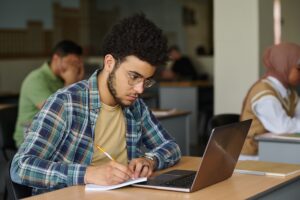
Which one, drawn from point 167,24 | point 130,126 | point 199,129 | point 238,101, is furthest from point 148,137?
point 167,24

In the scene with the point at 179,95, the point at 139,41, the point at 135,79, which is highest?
the point at 139,41

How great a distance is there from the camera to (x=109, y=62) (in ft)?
8.02

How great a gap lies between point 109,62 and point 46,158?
44cm

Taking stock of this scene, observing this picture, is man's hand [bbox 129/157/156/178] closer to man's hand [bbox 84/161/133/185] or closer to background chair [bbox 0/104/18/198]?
man's hand [bbox 84/161/133/185]

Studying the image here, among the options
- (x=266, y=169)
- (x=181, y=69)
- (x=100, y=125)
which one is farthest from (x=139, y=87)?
(x=181, y=69)

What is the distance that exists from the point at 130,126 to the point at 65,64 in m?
2.33

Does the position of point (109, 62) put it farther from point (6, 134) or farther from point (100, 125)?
point (6, 134)

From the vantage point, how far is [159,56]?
7.83ft

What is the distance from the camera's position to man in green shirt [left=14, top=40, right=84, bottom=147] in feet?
15.6

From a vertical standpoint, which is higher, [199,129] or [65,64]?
[65,64]

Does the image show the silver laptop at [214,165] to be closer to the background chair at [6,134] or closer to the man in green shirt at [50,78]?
the background chair at [6,134]

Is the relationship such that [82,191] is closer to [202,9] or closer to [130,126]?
[130,126]

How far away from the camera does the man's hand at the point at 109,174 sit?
219 centimetres

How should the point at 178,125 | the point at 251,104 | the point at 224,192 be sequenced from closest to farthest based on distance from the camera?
the point at 224,192
the point at 251,104
the point at 178,125
